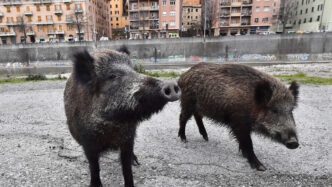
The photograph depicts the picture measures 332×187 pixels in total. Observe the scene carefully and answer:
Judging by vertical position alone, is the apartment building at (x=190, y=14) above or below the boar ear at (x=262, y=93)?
above

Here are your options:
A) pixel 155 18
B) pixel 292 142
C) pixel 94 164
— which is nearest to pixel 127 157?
pixel 94 164

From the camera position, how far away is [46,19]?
44719 millimetres

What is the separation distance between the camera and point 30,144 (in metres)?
3.93

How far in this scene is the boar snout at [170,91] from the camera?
64.6 inches

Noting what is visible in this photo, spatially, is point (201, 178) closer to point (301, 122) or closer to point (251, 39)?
point (301, 122)

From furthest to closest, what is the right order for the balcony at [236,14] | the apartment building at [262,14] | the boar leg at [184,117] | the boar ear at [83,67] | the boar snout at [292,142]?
the balcony at [236,14]
the apartment building at [262,14]
the boar leg at [184,117]
the boar snout at [292,142]
the boar ear at [83,67]

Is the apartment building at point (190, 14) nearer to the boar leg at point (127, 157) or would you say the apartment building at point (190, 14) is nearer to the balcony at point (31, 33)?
the balcony at point (31, 33)

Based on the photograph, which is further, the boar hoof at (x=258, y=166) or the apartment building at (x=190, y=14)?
the apartment building at (x=190, y=14)

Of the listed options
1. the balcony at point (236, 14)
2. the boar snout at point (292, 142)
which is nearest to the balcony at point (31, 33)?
the balcony at point (236, 14)

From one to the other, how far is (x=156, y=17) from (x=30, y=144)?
147 feet

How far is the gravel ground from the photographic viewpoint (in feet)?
9.55

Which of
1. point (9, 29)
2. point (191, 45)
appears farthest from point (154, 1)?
point (9, 29)

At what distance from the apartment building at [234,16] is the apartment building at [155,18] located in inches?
365

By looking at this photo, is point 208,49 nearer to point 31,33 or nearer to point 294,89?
point 294,89
